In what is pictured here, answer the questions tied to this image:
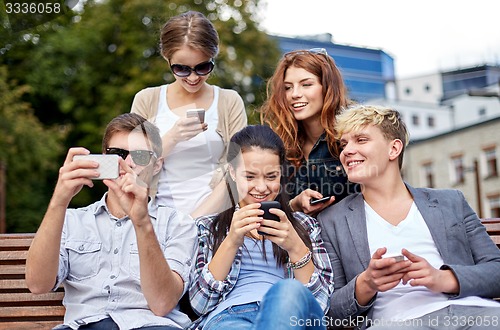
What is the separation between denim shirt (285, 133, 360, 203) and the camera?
421cm

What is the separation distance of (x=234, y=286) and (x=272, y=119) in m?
1.34

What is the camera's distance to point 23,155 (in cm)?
2116

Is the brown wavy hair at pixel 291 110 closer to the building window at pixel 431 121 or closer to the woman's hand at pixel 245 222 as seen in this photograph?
the woman's hand at pixel 245 222

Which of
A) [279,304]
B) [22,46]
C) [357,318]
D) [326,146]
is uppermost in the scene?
[22,46]

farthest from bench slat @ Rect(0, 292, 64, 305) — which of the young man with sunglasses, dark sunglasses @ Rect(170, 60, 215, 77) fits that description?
dark sunglasses @ Rect(170, 60, 215, 77)

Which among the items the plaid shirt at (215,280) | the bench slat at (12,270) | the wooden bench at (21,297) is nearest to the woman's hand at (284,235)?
the plaid shirt at (215,280)

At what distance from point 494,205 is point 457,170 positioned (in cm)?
289

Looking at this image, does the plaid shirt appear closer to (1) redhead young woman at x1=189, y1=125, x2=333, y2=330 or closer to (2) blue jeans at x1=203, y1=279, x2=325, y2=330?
(1) redhead young woman at x1=189, y1=125, x2=333, y2=330

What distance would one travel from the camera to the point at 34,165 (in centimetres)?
2161

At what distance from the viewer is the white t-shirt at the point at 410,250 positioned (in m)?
3.42

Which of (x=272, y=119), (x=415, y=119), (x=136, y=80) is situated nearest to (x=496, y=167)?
(x=415, y=119)

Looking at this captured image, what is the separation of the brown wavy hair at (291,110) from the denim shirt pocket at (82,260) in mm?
1340

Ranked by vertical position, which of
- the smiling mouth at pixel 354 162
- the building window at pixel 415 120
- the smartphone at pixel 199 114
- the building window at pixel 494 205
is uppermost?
the building window at pixel 415 120

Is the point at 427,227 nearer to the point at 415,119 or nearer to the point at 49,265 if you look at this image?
the point at 49,265
